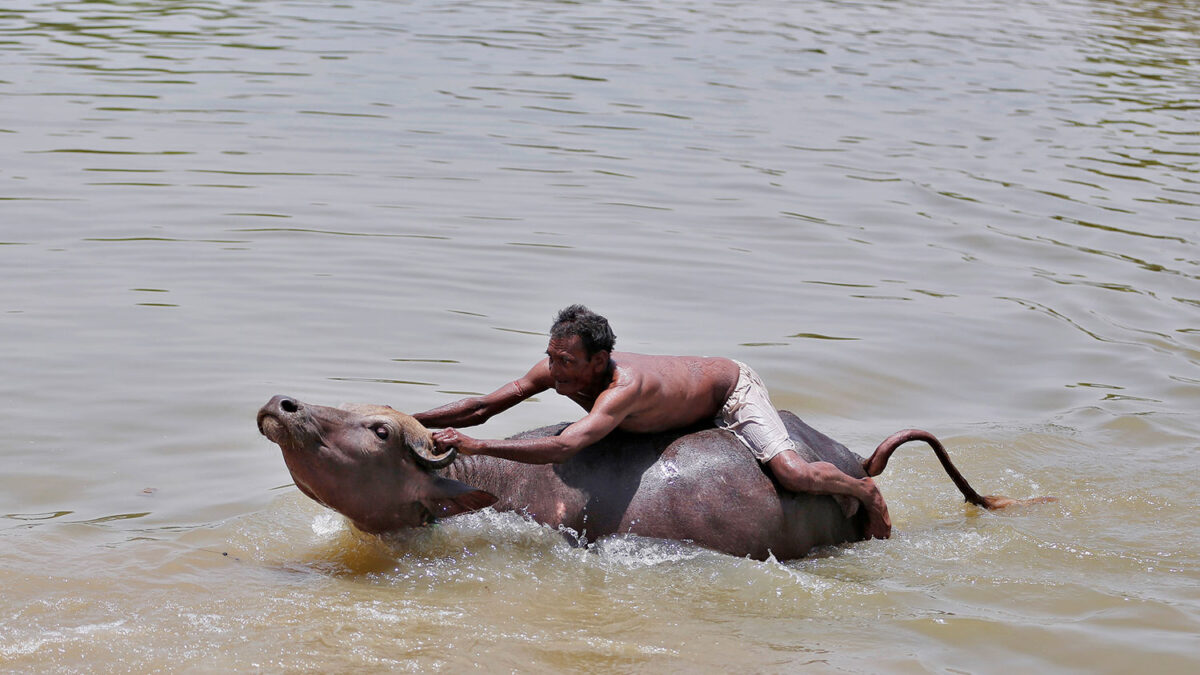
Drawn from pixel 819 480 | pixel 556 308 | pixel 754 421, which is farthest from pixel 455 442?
pixel 556 308

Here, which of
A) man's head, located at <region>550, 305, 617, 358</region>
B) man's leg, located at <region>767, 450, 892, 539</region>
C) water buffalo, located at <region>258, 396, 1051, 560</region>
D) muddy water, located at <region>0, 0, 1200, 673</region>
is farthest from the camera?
man's leg, located at <region>767, 450, 892, 539</region>

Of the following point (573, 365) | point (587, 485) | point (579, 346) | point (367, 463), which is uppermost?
point (579, 346)

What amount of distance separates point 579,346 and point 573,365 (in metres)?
0.11

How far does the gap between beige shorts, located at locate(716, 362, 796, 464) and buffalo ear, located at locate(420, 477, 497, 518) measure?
4.31 ft

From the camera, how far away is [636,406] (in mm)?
7199

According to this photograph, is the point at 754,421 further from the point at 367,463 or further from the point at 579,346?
the point at 367,463

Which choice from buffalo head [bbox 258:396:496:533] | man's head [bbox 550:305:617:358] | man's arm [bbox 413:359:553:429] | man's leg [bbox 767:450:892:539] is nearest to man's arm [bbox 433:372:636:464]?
buffalo head [bbox 258:396:496:533]

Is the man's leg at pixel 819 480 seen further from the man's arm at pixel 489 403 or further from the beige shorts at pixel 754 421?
the man's arm at pixel 489 403

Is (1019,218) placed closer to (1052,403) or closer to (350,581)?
(1052,403)

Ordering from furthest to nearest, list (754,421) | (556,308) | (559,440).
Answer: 1. (556,308)
2. (754,421)
3. (559,440)

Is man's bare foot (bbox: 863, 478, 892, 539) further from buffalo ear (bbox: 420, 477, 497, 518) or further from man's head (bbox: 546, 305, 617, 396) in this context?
buffalo ear (bbox: 420, 477, 497, 518)

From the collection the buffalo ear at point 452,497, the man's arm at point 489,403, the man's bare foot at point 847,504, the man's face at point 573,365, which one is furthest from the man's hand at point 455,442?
the man's bare foot at point 847,504

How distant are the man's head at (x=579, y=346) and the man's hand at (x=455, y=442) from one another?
0.60 m

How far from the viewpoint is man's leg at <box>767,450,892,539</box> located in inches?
288
